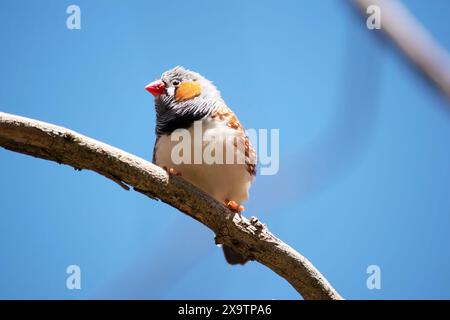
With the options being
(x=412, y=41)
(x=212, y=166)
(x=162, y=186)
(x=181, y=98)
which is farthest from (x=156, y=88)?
(x=412, y=41)

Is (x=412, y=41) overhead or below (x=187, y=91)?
below

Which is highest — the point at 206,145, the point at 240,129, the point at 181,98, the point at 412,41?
the point at 181,98

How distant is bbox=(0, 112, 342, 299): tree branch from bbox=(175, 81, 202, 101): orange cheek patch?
1.46 meters

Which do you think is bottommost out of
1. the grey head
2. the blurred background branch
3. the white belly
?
the blurred background branch

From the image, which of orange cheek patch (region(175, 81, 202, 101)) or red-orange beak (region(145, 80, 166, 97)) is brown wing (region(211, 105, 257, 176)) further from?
red-orange beak (region(145, 80, 166, 97))

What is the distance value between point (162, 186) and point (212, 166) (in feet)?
3.06

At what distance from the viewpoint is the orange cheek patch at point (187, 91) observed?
5598 mm

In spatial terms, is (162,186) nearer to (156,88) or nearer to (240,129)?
(240,129)

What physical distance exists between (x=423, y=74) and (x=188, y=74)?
446 centimetres

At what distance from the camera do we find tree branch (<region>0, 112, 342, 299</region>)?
4.03m

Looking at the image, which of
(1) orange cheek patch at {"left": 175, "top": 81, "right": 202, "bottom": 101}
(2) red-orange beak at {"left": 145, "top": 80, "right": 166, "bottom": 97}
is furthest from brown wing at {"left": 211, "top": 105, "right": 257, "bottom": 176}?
(2) red-orange beak at {"left": 145, "top": 80, "right": 166, "bottom": 97}

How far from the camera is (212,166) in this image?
16.8 ft
